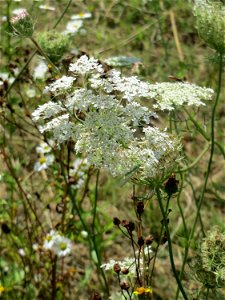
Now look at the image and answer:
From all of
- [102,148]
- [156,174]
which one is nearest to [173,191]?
[156,174]

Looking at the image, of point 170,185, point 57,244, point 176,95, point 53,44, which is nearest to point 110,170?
point 170,185

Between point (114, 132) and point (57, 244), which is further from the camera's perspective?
point (57, 244)

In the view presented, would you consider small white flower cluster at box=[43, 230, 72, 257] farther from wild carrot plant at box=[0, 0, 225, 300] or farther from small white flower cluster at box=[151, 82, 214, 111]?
small white flower cluster at box=[151, 82, 214, 111]

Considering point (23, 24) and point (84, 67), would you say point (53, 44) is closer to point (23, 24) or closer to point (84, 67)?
point (23, 24)

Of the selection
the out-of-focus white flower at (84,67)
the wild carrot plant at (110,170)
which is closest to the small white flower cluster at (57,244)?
the wild carrot plant at (110,170)

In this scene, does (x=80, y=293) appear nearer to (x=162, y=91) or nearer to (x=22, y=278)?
(x=22, y=278)

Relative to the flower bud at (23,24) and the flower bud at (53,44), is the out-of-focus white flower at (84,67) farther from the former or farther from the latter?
the flower bud at (53,44)

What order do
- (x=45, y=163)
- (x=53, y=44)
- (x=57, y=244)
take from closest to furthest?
(x=53, y=44), (x=57, y=244), (x=45, y=163)

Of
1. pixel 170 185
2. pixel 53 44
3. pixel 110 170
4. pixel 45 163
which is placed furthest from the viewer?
pixel 45 163
